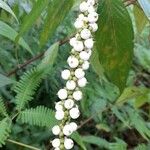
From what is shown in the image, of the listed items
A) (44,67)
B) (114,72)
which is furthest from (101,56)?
(44,67)

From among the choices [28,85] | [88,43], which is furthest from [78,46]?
[28,85]

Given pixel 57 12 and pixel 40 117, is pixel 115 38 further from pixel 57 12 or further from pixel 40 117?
pixel 40 117

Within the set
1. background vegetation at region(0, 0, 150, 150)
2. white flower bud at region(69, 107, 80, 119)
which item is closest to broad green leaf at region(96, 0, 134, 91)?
background vegetation at region(0, 0, 150, 150)

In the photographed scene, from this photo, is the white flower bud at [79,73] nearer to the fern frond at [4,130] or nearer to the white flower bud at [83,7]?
the white flower bud at [83,7]

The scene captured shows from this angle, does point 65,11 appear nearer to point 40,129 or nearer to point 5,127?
point 5,127

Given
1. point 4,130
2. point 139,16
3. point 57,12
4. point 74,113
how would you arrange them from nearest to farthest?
point 74,113, point 57,12, point 4,130, point 139,16

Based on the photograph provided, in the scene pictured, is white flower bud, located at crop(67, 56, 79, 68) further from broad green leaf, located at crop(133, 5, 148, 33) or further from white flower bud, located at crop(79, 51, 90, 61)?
broad green leaf, located at crop(133, 5, 148, 33)
